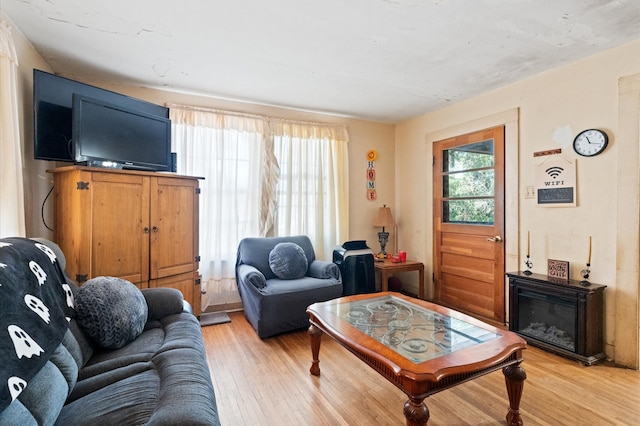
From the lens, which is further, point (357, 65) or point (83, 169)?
point (357, 65)

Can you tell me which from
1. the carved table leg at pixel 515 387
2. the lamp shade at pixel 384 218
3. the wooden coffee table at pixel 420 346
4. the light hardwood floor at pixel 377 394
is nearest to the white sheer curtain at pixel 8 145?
the light hardwood floor at pixel 377 394

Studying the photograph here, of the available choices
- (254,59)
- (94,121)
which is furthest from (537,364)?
(94,121)

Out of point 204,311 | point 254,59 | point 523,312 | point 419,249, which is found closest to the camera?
point 254,59

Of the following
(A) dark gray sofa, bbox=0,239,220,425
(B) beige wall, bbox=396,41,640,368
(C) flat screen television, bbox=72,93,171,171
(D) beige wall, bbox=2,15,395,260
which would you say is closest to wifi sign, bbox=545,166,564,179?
(B) beige wall, bbox=396,41,640,368

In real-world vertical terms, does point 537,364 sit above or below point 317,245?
below

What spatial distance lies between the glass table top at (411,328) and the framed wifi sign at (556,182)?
162 cm

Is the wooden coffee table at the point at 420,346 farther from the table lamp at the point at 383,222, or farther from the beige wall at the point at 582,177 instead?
the table lamp at the point at 383,222

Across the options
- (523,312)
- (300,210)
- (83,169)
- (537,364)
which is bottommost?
(537,364)

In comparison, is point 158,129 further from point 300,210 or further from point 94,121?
point 300,210

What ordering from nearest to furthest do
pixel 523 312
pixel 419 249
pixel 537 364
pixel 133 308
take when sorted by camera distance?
pixel 133 308
pixel 537 364
pixel 523 312
pixel 419 249

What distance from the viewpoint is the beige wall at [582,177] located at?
7.76ft

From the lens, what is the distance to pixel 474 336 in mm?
1825

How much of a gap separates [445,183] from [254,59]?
2.66 meters

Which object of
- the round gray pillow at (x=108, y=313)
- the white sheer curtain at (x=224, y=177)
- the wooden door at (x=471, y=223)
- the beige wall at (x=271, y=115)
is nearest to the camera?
the round gray pillow at (x=108, y=313)
